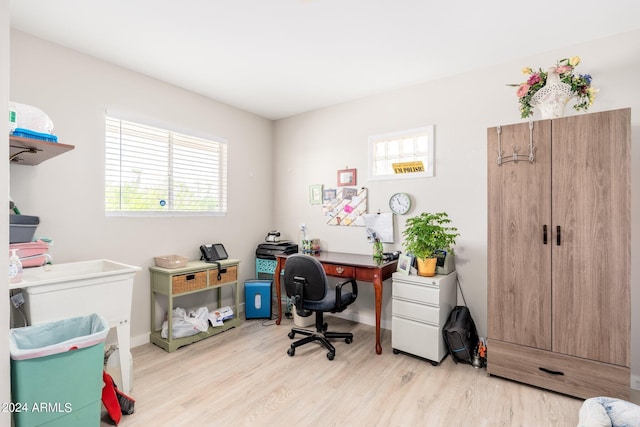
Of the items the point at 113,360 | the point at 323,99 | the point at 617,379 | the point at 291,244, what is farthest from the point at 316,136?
the point at 617,379

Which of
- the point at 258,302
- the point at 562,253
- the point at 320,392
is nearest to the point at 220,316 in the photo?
the point at 258,302

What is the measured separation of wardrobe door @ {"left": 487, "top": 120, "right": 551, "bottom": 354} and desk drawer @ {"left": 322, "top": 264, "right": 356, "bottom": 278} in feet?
3.84

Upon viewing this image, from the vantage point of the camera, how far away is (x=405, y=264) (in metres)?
2.82

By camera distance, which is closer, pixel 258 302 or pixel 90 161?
pixel 90 161

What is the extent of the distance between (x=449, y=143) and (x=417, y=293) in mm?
1506

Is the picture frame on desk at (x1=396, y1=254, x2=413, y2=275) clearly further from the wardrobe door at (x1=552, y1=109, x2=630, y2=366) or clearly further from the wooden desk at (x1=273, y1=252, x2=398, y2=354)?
the wardrobe door at (x1=552, y1=109, x2=630, y2=366)

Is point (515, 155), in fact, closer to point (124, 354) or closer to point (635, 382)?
point (635, 382)

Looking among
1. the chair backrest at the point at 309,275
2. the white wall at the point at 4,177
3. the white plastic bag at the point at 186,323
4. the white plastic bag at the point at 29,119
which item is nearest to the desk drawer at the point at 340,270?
the chair backrest at the point at 309,275

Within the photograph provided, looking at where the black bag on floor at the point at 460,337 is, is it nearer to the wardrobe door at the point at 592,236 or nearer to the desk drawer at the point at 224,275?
the wardrobe door at the point at 592,236

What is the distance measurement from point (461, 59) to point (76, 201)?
350cm

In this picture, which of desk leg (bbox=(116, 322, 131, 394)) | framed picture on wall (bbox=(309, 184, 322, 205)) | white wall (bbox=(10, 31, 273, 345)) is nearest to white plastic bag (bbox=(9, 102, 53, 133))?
white wall (bbox=(10, 31, 273, 345))

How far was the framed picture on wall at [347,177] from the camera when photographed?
12.1 ft

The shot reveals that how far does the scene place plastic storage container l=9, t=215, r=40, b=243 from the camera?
6.50 ft

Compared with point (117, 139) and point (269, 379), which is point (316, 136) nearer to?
point (117, 139)
